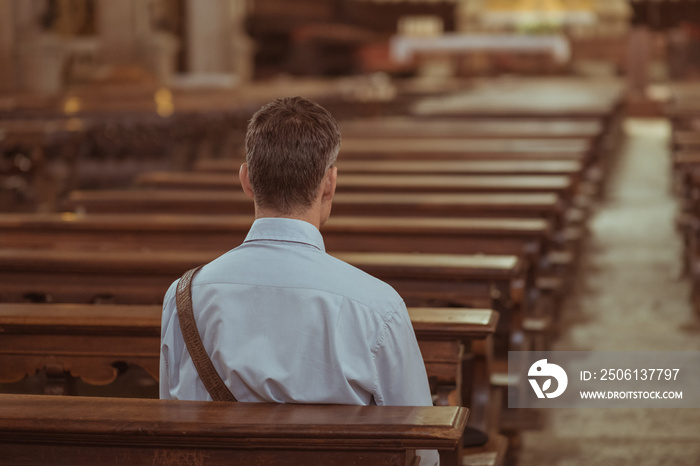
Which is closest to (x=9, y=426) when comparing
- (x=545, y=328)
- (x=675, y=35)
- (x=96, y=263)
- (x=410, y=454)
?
(x=410, y=454)

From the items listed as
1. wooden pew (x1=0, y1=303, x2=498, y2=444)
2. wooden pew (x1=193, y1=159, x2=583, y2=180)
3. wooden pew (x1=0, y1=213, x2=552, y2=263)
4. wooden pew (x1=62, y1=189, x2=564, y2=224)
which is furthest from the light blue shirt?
wooden pew (x1=193, y1=159, x2=583, y2=180)

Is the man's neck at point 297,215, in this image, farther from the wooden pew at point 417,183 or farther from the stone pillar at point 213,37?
the stone pillar at point 213,37

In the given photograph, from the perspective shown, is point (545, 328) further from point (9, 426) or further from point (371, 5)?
point (371, 5)

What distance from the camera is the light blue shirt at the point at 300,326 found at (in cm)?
157

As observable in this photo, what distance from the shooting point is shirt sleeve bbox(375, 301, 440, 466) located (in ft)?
5.18

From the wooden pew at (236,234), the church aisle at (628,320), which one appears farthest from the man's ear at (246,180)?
the wooden pew at (236,234)

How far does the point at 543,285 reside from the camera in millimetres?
4500

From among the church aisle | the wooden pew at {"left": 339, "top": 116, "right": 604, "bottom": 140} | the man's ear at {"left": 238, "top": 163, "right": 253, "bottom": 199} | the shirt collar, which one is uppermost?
the man's ear at {"left": 238, "top": 163, "right": 253, "bottom": 199}

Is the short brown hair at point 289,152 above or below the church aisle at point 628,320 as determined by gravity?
above

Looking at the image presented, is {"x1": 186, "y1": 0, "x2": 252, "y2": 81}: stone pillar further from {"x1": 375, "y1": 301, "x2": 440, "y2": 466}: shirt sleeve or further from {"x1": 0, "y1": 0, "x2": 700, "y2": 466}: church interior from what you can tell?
{"x1": 375, "y1": 301, "x2": 440, "y2": 466}: shirt sleeve

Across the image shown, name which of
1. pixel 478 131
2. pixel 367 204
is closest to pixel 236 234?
pixel 367 204

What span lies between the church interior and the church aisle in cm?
1

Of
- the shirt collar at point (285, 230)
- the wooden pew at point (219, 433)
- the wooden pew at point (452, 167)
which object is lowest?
the wooden pew at point (452, 167)

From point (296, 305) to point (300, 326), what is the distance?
4cm
